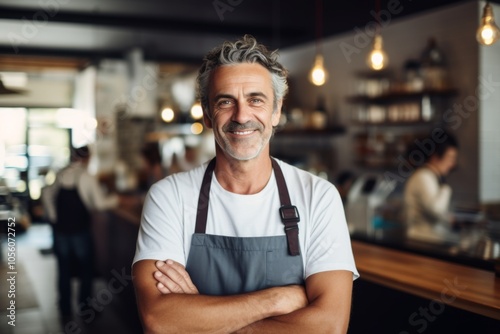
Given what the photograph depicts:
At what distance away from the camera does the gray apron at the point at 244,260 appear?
1.74 m

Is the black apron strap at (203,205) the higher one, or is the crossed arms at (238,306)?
the black apron strap at (203,205)

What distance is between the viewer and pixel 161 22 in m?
6.69

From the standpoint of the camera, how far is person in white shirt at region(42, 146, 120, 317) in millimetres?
5090

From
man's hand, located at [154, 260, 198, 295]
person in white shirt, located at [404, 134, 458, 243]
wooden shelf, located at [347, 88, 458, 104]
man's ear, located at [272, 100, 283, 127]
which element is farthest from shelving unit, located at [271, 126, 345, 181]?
man's hand, located at [154, 260, 198, 295]

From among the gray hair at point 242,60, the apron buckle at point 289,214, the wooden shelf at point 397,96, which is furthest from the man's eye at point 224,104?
the wooden shelf at point 397,96

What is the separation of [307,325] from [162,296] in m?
0.45

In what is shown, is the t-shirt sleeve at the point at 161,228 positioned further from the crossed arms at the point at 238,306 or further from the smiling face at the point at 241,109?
the smiling face at the point at 241,109

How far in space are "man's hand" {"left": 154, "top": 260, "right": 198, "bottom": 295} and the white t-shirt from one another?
28 mm

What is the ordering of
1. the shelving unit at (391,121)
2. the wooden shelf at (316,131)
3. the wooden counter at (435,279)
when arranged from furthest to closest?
the wooden shelf at (316,131) → the shelving unit at (391,121) → the wooden counter at (435,279)

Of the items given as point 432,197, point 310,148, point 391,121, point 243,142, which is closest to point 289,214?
point 243,142

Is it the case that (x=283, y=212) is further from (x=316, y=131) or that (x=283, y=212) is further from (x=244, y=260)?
(x=316, y=131)

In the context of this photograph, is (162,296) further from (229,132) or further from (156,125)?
(156,125)

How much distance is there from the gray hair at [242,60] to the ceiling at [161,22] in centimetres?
400

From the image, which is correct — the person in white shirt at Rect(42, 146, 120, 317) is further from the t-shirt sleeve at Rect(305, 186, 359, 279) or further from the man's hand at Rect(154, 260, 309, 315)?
the t-shirt sleeve at Rect(305, 186, 359, 279)
